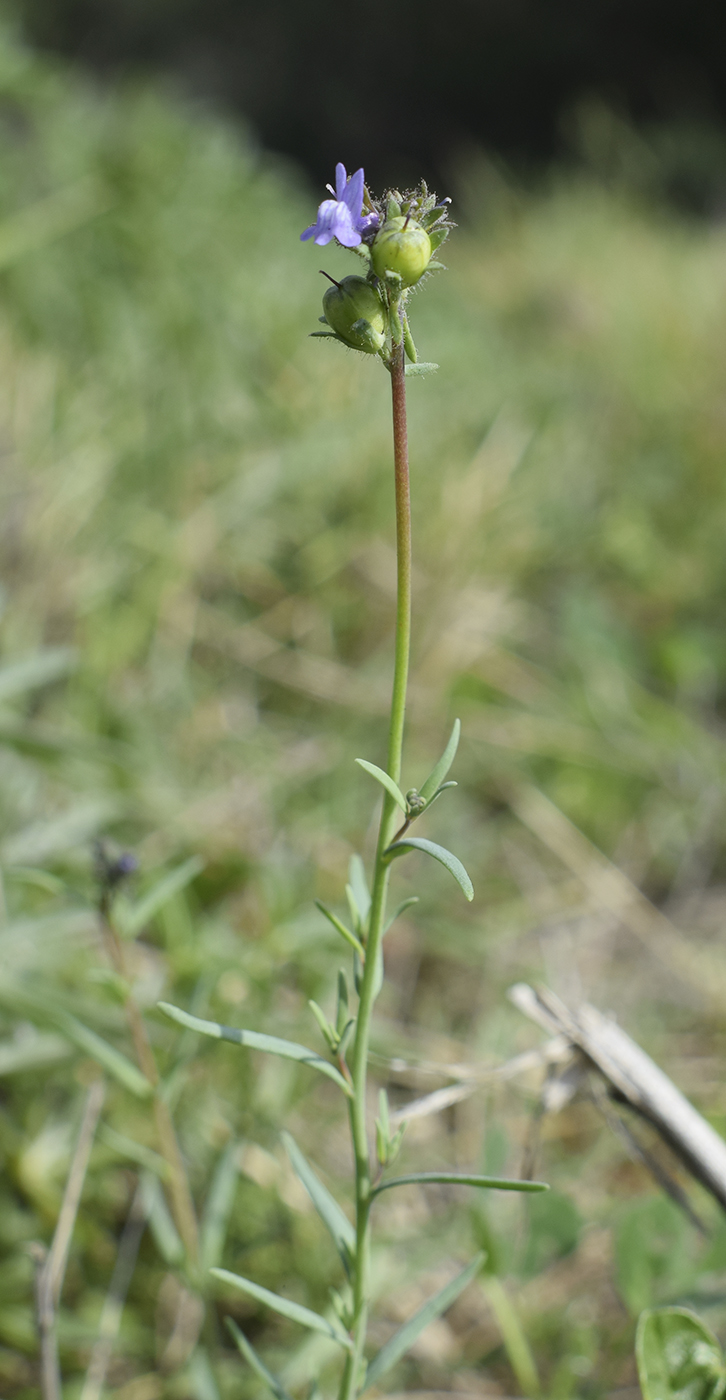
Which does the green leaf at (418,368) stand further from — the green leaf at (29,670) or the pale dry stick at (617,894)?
the pale dry stick at (617,894)

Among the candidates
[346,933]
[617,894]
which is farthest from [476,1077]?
[617,894]

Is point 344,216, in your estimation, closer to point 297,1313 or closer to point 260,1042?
point 260,1042

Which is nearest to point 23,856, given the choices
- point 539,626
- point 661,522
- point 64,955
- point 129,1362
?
point 64,955

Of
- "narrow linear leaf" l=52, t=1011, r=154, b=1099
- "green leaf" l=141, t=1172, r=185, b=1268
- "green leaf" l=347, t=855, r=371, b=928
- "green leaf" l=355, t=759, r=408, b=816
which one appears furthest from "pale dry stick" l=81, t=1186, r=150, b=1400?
"green leaf" l=355, t=759, r=408, b=816

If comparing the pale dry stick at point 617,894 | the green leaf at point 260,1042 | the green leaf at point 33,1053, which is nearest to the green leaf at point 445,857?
the green leaf at point 260,1042

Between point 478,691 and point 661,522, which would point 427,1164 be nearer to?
point 478,691

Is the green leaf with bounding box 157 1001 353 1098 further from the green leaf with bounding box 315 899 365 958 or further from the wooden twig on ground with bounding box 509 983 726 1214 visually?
the wooden twig on ground with bounding box 509 983 726 1214
